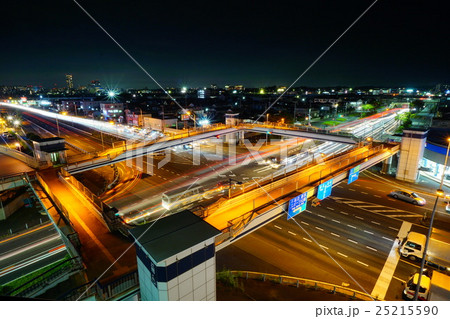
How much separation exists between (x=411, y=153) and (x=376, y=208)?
1159 centimetres

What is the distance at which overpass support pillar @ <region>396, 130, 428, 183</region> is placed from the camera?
96.0ft

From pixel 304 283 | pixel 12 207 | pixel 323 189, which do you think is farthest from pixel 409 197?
pixel 12 207

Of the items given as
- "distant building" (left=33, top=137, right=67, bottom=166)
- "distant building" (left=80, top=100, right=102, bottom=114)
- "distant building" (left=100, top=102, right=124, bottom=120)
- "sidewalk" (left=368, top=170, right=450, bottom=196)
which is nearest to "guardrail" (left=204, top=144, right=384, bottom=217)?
"sidewalk" (left=368, top=170, right=450, bottom=196)

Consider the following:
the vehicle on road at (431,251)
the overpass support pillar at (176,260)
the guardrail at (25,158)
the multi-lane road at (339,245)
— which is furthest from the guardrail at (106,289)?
the guardrail at (25,158)

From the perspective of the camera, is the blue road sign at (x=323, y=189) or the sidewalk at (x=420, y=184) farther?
the sidewalk at (x=420, y=184)

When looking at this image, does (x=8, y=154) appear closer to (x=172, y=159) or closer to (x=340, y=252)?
(x=172, y=159)

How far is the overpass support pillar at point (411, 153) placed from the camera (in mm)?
29250

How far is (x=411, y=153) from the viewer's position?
29.7 m

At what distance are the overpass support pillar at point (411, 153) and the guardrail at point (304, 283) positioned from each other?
918 inches

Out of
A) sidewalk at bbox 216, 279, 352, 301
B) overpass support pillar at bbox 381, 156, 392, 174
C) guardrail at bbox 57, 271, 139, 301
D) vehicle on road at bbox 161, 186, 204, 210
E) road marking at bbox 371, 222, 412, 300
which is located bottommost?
road marking at bbox 371, 222, 412, 300

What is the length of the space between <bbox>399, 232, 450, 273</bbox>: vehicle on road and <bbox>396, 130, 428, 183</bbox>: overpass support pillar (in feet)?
53.6

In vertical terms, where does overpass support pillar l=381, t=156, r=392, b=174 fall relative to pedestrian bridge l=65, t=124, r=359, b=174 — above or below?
below

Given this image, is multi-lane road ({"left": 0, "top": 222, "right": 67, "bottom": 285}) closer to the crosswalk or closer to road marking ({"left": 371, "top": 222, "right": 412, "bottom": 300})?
road marking ({"left": 371, "top": 222, "right": 412, "bottom": 300})

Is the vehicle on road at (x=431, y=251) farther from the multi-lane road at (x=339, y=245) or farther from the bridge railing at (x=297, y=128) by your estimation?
the bridge railing at (x=297, y=128)
